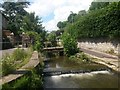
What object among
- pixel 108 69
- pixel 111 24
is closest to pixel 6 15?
pixel 111 24

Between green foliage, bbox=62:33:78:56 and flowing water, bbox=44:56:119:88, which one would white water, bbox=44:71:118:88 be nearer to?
flowing water, bbox=44:56:119:88

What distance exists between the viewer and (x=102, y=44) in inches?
1001

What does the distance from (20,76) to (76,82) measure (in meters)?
4.85

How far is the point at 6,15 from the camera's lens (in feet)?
138

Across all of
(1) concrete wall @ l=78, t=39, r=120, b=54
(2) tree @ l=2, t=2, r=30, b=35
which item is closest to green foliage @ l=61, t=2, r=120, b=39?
(1) concrete wall @ l=78, t=39, r=120, b=54

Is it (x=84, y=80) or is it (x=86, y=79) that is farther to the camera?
(x=86, y=79)

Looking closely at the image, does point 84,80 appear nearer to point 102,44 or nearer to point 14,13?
point 102,44

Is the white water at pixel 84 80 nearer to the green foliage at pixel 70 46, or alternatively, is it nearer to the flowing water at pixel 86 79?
the flowing water at pixel 86 79

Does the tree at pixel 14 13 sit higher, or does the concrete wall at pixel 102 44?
the tree at pixel 14 13

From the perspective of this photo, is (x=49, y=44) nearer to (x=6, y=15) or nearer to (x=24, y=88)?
(x=6, y=15)

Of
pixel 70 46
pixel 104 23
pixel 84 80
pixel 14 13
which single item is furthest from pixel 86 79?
pixel 14 13

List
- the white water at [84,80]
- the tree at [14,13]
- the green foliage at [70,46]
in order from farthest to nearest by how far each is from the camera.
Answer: the tree at [14,13] → the green foliage at [70,46] → the white water at [84,80]

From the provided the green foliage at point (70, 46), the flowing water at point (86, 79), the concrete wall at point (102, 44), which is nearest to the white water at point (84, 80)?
the flowing water at point (86, 79)

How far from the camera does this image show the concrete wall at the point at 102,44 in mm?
22172
